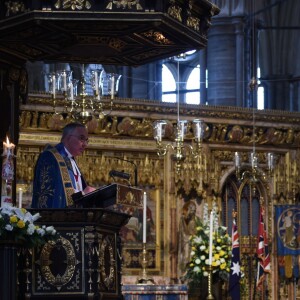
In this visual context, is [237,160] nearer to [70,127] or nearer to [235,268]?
[235,268]

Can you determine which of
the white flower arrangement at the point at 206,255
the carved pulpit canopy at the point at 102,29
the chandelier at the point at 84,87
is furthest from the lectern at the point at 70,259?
the white flower arrangement at the point at 206,255

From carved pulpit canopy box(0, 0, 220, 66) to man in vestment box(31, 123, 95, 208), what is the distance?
33.5 inches

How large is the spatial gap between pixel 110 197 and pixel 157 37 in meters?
1.76

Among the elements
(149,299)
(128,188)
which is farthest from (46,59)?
(149,299)

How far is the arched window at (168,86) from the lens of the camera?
3451 centimetres

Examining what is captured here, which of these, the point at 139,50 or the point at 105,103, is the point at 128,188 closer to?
the point at 139,50

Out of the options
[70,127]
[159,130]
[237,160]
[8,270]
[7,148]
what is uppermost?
[159,130]

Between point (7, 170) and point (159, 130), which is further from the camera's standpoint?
point (159, 130)

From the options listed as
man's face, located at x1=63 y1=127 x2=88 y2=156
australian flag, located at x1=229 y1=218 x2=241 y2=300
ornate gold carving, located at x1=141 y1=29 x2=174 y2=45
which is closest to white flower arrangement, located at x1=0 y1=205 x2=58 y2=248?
man's face, located at x1=63 y1=127 x2=88 y2=156

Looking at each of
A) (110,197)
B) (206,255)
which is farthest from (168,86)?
(110,197)

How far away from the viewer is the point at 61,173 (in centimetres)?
983

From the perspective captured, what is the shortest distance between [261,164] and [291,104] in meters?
10.2

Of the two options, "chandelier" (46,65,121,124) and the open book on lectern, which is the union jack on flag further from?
the open book on lectern

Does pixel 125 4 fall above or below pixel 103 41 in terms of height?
above
